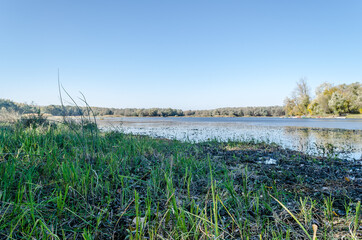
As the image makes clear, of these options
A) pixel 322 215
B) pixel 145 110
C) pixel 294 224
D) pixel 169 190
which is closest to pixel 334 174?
pixel 322 215

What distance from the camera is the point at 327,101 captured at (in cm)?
4934

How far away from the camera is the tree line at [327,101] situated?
45.4m

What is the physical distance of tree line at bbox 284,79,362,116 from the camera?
4541 cm

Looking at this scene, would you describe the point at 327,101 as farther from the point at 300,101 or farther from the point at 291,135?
the point at 291,135

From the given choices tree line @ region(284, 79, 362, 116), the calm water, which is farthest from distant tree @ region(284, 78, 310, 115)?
the calm water

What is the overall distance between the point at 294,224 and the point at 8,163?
328cm

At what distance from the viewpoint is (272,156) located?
6.45 meters

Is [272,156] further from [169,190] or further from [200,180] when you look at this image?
[169,190]

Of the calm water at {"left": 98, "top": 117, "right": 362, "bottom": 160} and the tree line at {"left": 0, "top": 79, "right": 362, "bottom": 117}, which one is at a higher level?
the tree line at {"left": 0, "top": 79, "right": 362, "bottom": 117}

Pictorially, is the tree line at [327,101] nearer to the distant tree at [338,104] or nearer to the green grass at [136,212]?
the distant tree at [338,104]

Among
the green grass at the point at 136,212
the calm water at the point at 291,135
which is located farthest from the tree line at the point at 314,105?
the green grass at the point at 136,212

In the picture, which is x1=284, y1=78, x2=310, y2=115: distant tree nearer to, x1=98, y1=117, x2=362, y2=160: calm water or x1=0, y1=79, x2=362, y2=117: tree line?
x1=0, y1=79, x2=362, y2=117: tree line

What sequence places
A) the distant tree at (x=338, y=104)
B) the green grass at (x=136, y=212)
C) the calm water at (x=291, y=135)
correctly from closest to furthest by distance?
the green grass at (x=136, y=212) < the calm water at (x=291, y=135) < the distant tree at (x=338, y=104)

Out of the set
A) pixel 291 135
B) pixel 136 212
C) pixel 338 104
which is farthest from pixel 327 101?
pixel 136 212
